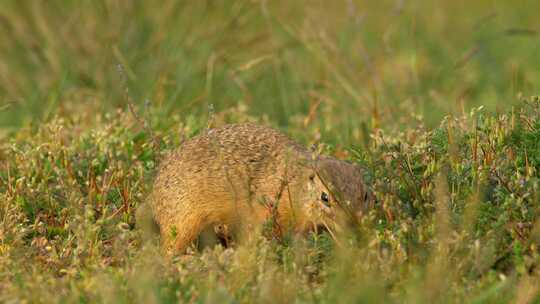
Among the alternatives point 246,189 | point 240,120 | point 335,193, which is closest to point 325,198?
point 335,193

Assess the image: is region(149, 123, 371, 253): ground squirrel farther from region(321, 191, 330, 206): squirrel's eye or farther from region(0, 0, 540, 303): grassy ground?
region(0, 0, 540, 303): grassy ground

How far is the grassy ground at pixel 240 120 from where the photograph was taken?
3.17 meters

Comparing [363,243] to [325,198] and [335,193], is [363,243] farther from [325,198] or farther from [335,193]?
[325,198]

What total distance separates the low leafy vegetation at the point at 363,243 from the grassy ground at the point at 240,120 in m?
0.01

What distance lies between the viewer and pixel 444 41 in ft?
31.5

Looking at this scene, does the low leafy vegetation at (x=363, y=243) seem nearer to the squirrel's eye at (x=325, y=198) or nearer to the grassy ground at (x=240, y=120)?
the grassy ground at (x=240, y=120)

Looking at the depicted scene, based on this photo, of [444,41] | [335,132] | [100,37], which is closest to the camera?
[335,132]

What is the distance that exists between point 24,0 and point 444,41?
4.40 meters

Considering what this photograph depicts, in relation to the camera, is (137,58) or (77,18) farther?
(77,18)

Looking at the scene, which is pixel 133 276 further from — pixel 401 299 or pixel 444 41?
pixel 444 41

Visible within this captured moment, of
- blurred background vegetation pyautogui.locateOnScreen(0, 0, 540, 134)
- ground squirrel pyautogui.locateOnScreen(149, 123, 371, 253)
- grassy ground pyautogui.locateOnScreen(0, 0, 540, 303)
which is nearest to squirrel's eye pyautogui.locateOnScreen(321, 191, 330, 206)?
ground squirrel pyautogui.locateOnScreen(149, 123, 371, 253)

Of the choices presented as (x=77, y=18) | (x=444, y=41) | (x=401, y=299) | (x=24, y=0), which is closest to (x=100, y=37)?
(x=77, y=18)

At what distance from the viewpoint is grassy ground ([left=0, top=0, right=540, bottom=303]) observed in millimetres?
3166

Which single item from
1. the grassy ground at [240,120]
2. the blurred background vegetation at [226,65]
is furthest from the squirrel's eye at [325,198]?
the blurred background vegetation at [226,65]
